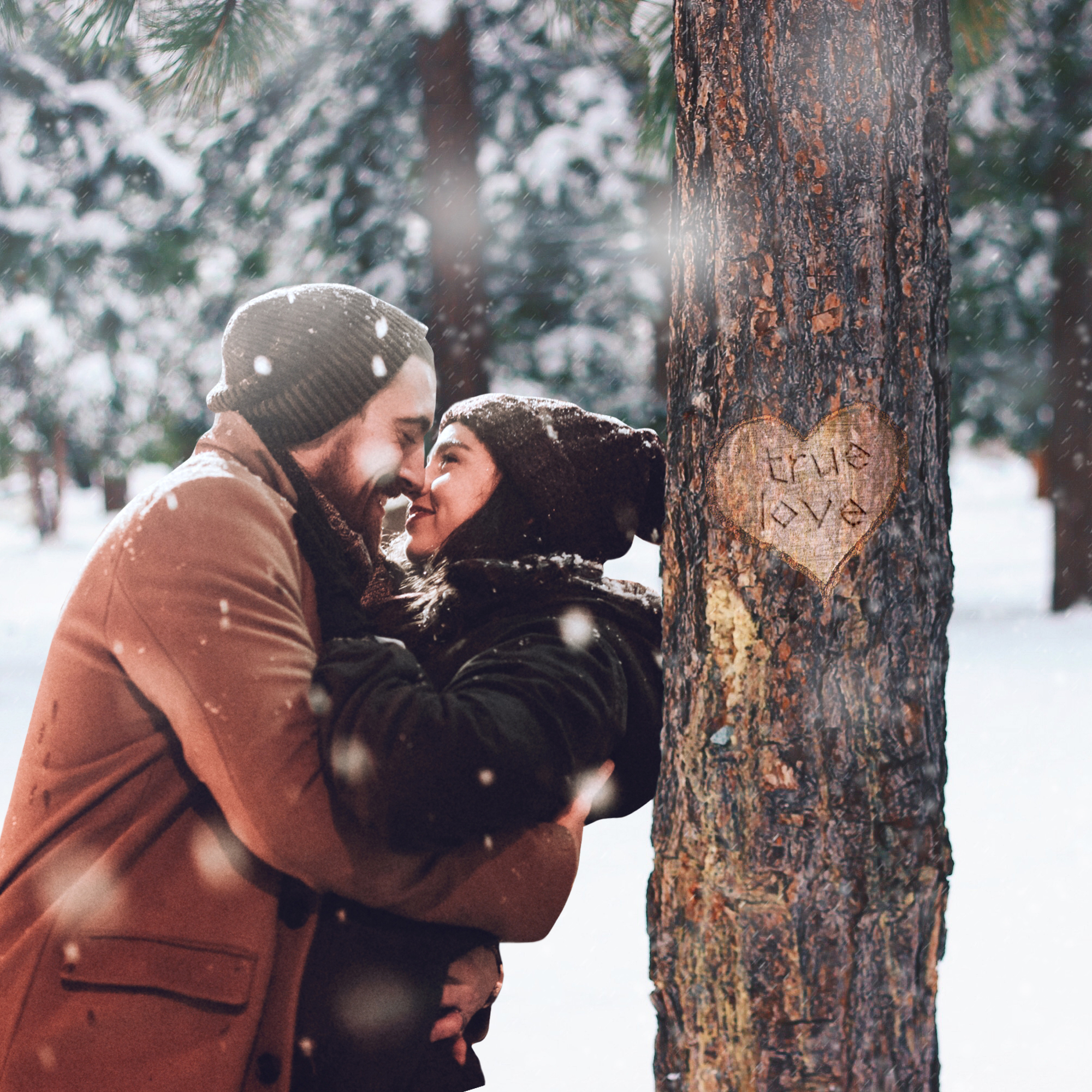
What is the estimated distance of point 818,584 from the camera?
1.64 metres

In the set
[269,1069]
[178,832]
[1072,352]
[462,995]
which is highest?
[1072,352]

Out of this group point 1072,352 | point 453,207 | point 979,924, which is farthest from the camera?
point 1072,352

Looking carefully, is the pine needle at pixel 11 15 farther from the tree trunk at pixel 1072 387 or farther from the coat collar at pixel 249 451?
the tree trunk at pixel 1072 387

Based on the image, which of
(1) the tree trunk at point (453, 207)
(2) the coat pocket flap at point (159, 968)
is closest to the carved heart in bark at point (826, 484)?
(2) the coat pocket flap at point (159, 968)

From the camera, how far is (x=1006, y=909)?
477 centimetres

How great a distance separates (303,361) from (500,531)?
1.85 feet

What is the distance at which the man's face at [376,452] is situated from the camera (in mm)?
2150

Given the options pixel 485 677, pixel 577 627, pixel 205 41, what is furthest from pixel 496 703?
pixel 205 41

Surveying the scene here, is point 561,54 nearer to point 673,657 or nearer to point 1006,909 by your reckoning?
point 1006,909

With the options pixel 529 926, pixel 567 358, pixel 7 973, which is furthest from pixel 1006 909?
pixel 567 358

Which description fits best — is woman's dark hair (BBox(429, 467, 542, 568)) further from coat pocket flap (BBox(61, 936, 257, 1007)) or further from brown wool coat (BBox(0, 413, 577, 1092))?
coat pocket flap (BBox(61, 936, 257, 1007))

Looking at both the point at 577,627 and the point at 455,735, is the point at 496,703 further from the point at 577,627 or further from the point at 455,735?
the point at 577,627

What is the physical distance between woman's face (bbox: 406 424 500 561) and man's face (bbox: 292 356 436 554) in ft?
0.36

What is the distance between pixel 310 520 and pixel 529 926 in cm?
89
